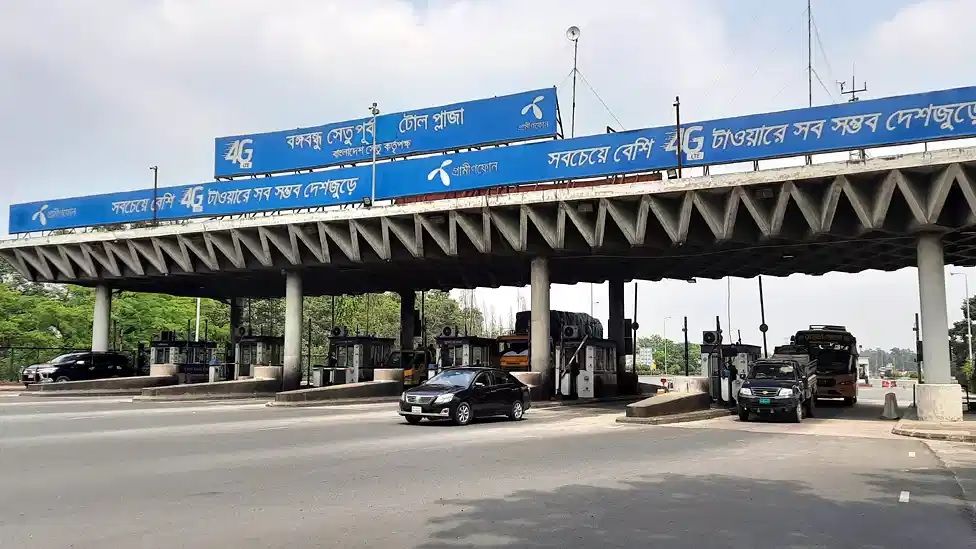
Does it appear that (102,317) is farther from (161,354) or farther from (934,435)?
(934,435)

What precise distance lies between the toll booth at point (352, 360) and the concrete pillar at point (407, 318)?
28.9ft

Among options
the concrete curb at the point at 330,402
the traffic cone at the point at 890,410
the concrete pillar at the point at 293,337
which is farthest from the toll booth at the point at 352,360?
the traffic cone at the point at 890,410

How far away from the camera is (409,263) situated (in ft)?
123

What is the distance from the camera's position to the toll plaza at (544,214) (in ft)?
83.8

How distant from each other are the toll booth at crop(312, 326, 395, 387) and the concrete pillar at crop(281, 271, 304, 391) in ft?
7.44

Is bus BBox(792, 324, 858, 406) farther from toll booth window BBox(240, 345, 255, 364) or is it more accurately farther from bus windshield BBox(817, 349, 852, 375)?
toll booth window BBox(240, 345, 255, 364)

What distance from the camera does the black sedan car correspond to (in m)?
19.8

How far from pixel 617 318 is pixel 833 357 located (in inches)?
→ 489

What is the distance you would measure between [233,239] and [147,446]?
79.9 feet

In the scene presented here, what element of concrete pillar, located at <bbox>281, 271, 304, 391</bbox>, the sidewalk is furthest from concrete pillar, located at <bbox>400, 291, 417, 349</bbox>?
the sidewalk

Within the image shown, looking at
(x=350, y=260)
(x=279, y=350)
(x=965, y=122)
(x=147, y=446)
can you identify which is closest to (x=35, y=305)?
(x=279, y=350)

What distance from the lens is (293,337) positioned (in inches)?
1529

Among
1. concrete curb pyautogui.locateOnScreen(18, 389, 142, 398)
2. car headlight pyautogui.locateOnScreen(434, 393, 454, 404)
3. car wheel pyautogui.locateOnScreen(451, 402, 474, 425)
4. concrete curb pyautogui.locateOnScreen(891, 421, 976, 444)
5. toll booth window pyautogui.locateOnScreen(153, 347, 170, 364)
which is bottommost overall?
concrete curb pyautogui.locateOnScreen(891, 421, 976, 444)

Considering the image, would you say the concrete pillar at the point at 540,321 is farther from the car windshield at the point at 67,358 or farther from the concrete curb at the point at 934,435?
the car windshield at the point at 67,358
